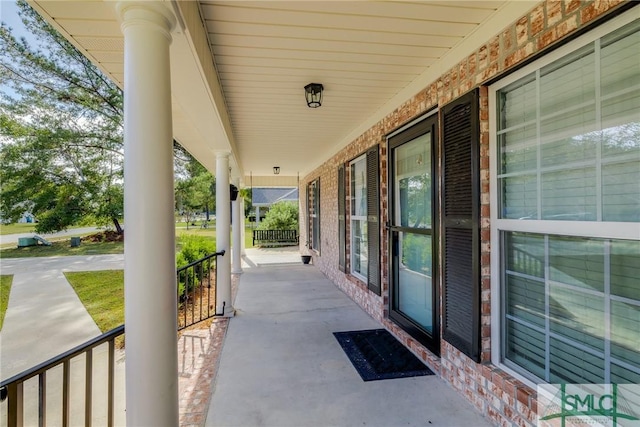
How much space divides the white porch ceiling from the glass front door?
1.69 feet

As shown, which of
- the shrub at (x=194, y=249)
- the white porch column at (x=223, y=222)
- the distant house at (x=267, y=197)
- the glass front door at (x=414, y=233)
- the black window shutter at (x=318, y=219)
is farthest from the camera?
the distant house at (x=267, y=197)

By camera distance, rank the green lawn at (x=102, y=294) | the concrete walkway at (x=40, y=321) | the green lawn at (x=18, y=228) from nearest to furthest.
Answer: the concrete walkway at (x=40, y=321), the green lawn at (x=102, y=294), the green lawn at (x=18, y=228)

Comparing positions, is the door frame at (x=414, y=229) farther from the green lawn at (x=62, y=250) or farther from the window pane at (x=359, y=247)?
the green lawn at (x=62, y=250)

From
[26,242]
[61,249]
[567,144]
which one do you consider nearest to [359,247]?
[567,144]

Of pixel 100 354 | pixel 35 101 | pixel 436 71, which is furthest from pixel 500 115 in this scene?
pixel 35 101

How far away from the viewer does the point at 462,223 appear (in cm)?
241

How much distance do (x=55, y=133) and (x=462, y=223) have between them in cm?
1407

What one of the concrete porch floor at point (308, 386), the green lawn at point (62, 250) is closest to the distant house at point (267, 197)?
the green lawn at point (62, 250)

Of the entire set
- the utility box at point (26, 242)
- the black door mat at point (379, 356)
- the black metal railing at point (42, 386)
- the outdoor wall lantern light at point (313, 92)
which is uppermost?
the outdoor wall lantern light at point (313, 92)

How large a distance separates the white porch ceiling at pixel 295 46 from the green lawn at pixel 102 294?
408cm

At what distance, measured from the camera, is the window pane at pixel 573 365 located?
5.34 ft

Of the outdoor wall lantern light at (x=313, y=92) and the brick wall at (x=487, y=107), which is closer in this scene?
the brick wall at (x=487, y=107)

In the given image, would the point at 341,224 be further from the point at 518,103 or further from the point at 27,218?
the point at 27,218

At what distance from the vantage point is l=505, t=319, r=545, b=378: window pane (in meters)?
1.94
